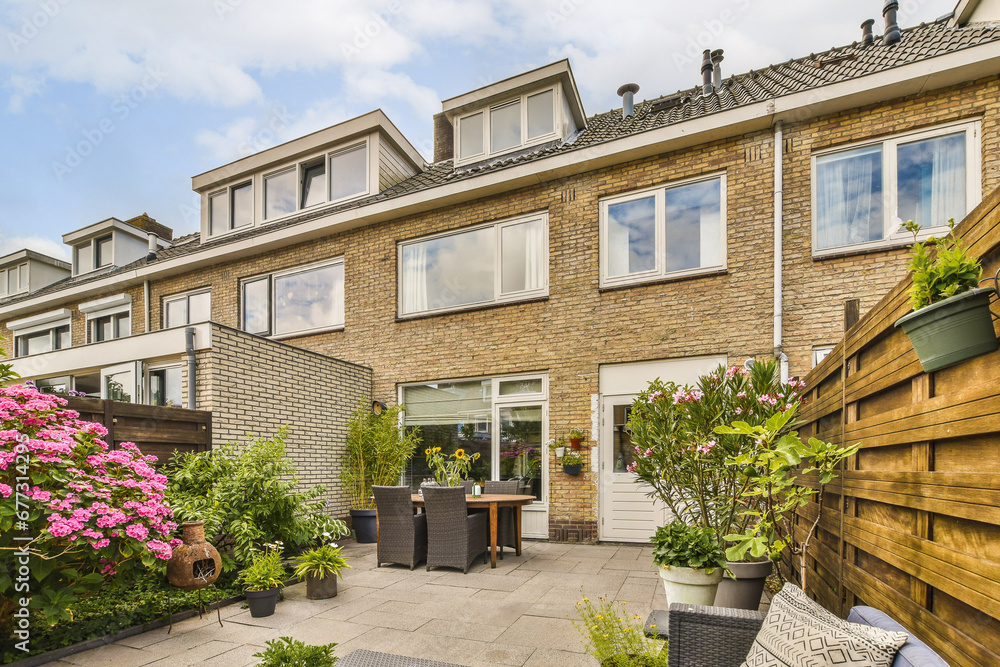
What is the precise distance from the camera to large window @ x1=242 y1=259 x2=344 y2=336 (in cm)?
982

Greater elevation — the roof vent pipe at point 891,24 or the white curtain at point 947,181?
the roof vent pipe at point 891,24

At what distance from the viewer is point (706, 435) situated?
4.14 metres

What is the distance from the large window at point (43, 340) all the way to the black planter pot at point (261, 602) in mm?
12162

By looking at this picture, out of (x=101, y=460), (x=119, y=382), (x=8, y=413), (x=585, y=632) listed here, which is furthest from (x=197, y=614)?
(x=119, y=382)

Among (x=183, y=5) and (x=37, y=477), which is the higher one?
(x=183, y=5)

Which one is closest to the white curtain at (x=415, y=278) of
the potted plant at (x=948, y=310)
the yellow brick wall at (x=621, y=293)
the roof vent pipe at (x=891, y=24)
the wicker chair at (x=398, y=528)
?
the yellow brick wall at (x=621, y=293)

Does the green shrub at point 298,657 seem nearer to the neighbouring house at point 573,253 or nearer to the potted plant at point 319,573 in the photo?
the potted plant at point 319,573

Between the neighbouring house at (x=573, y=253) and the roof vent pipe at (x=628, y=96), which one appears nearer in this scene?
the neighbouring house at (x=573, y=253)

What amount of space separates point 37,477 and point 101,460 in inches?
15.8

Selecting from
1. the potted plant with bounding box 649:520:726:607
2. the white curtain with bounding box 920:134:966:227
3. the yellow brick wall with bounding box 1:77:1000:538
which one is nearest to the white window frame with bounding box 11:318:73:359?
the yellow brick wall with bounding box 1:77:1000:538

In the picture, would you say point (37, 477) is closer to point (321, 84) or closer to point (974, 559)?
point (974, 559)

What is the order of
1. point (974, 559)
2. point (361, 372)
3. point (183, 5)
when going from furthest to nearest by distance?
point (361, 372)
point (183, 5)
point (974, 559)

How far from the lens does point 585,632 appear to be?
3.90 m

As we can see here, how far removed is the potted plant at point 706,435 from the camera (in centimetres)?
392
